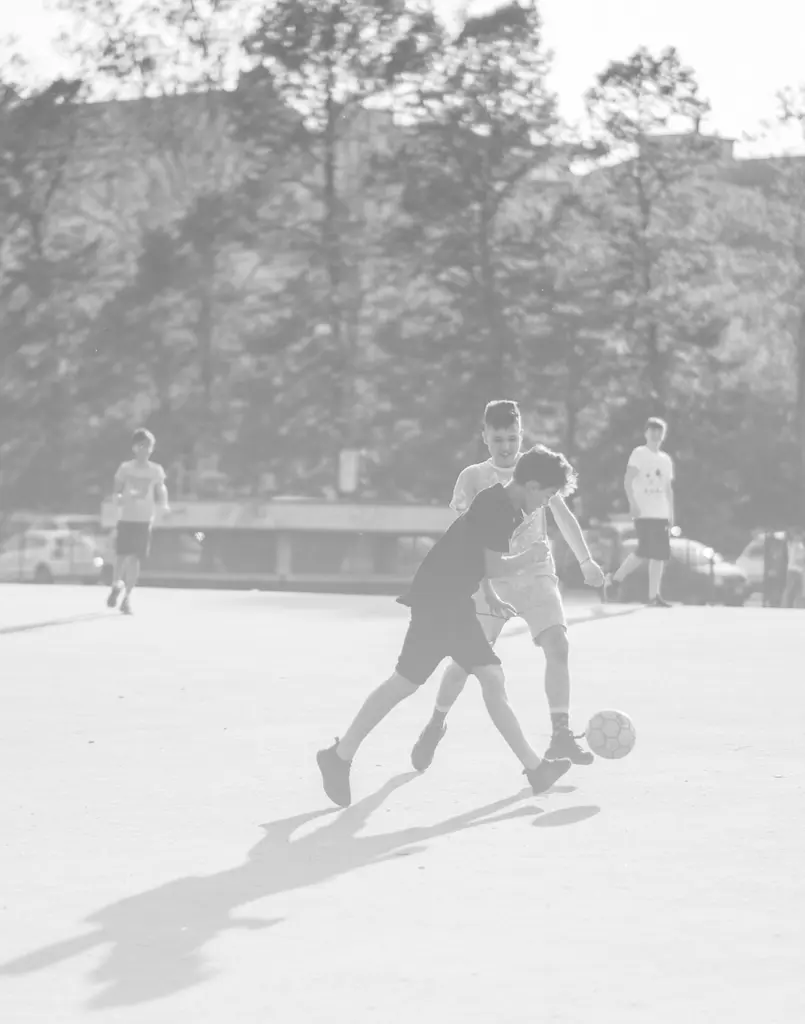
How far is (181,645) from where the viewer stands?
18.0 meters

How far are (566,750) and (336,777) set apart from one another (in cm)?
126

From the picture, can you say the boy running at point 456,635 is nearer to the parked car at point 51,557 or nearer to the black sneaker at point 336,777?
the black sneaker at point 336,777

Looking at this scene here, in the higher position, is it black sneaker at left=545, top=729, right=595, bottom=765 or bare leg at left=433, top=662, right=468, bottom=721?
bare leg at left=433, top=662, right=468, bottom=721

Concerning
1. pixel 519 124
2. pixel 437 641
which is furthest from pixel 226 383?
pixel 437 641

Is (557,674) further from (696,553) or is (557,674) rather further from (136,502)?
(696,553)

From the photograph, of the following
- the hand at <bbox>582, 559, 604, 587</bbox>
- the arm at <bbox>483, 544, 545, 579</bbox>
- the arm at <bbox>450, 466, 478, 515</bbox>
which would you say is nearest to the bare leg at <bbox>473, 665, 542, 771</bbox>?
the arm at <bbox>483, 544, 545, 579</bbox>

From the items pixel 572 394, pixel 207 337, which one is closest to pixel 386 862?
pixel 572 394

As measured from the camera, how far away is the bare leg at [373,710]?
352 inches

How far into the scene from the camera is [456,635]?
8922 mm

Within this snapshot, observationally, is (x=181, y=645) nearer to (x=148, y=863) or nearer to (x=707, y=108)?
(x=148, y=863)

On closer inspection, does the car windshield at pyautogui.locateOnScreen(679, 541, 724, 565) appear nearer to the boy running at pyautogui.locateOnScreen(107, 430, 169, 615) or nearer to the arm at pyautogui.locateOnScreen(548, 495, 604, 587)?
the boy running at pyautogui.locateOnScreen(107, 430, 169, 615)

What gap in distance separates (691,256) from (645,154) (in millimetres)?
2416

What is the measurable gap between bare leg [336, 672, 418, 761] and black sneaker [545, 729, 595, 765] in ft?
3.19

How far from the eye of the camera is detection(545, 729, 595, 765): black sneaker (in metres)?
9.67
